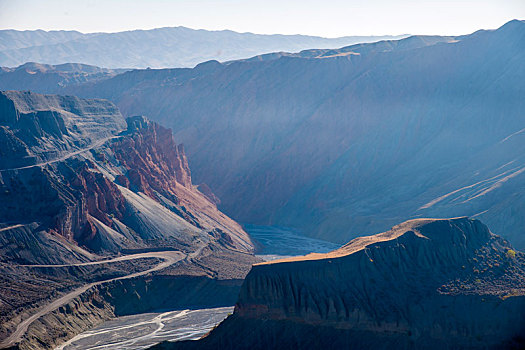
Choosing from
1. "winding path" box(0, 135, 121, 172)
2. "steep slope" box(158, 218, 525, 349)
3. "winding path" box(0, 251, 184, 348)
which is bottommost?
"winding path" box(0, 251, 184, 348)

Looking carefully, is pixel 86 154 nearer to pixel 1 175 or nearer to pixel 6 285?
pixel 1 175

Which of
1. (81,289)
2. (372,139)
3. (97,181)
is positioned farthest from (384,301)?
(372,139)

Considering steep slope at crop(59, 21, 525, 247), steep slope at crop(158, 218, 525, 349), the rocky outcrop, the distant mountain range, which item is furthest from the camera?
steep slope at crop(59, 21, 525, 247)

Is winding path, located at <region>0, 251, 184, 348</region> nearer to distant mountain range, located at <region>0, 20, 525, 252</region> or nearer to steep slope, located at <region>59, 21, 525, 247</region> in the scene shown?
steep slope, located at <region>59, 21, 525, 247</region>

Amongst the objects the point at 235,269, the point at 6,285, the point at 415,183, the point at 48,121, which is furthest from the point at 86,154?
the point at 415,183

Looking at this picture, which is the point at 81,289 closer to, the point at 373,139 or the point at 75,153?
the point at 75,153

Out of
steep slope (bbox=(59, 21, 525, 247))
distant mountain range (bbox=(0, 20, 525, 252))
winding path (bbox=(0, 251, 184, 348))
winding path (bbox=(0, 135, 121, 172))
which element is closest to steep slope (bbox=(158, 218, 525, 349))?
winding path (bbox=(0, 251, 184, 348))

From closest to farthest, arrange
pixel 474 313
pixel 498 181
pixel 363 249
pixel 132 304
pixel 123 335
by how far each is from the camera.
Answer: pixel 474 313 → pixel 363 249 → pixel 123 335 → pixel 132 304 → pixel 498 181
